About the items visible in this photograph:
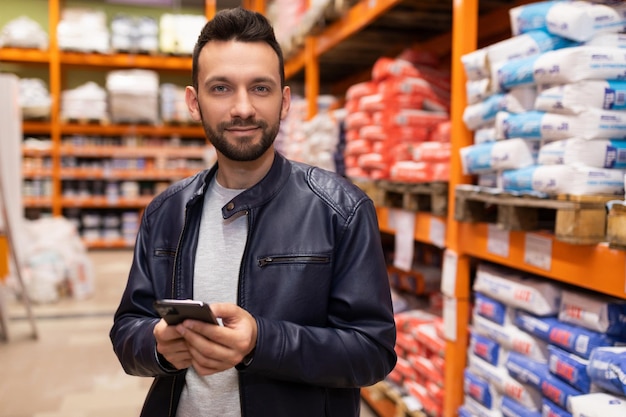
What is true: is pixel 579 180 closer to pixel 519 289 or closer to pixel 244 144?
pixel 519 289

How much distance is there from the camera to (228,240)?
1.52 m

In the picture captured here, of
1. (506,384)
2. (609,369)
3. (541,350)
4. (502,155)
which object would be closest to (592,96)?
(502,155)

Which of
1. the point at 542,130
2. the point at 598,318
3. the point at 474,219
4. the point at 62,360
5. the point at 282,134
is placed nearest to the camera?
the point at 598,318

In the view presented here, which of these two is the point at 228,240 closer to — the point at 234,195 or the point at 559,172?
the point at 234,195

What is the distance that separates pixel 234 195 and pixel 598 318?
133 centimetres

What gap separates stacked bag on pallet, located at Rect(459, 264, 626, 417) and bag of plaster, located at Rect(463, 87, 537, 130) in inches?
26.8

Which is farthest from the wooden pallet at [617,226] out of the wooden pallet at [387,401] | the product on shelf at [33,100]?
the product on shelf at [33,100]

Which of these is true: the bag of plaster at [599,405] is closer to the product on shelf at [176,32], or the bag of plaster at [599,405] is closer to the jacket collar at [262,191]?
the jacket collar at [262,191]

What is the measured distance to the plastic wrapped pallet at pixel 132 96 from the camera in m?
9.90

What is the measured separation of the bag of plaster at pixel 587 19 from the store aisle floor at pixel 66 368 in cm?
258

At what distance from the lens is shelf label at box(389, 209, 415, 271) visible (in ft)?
10.9

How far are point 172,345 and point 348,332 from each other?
0.41m

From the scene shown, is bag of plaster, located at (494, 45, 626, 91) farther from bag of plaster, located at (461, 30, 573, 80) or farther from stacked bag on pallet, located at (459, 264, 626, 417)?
stacked bag on pallet, located at (459, 264, 626, 417)

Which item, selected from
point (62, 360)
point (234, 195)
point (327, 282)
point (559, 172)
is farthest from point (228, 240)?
point (62, 360)
